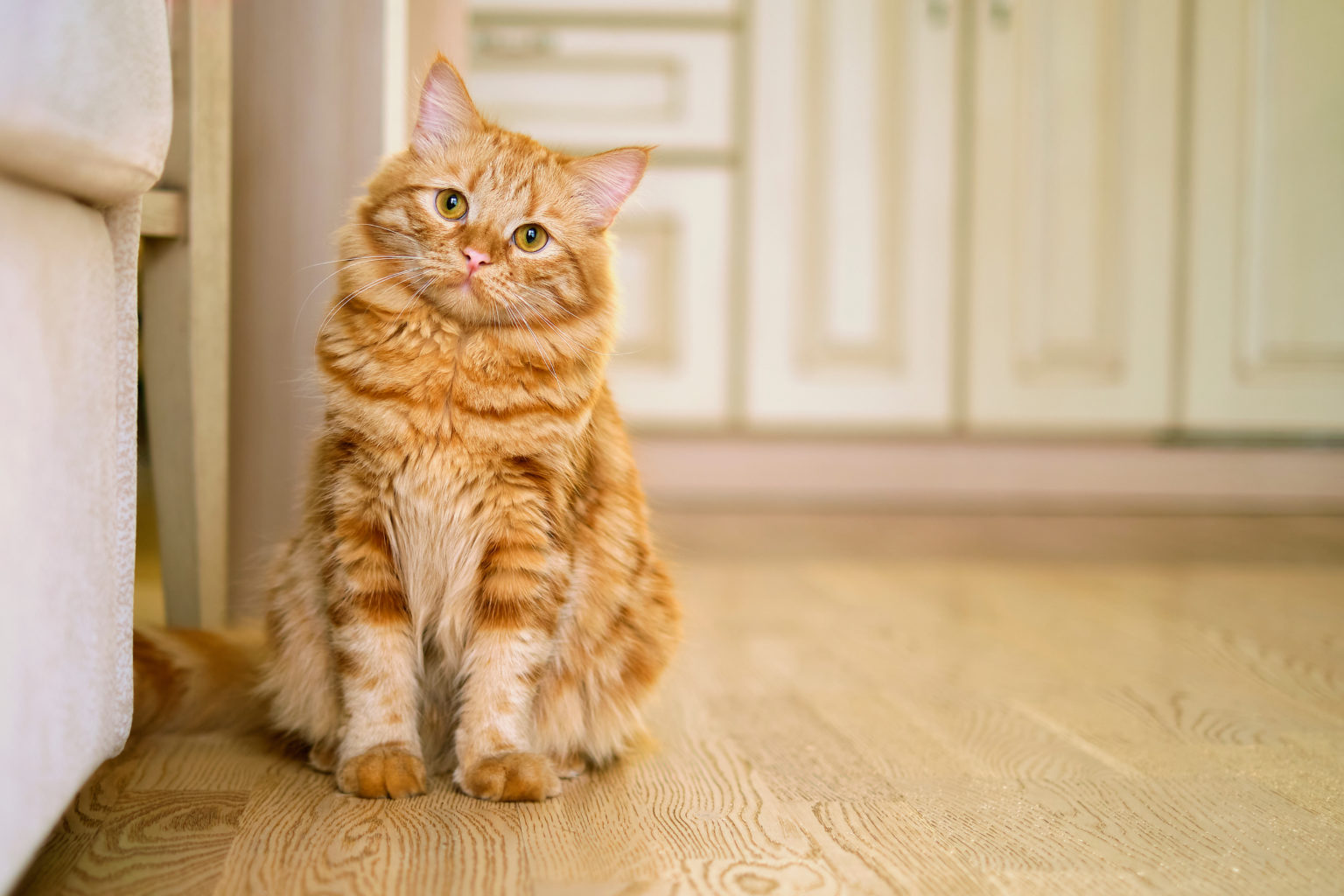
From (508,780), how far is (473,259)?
448 mm

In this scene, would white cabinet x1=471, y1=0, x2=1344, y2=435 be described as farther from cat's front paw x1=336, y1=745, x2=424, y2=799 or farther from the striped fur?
cat's front paw x1=336, y1=745, x2=424, y2=799

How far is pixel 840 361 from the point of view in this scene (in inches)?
108

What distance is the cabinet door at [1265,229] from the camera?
8.76 ft

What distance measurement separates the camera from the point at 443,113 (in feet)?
3.49

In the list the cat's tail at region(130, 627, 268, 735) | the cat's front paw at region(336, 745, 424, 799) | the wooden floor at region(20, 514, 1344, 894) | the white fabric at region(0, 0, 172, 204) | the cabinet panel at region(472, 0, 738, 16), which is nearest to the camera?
the white fabric at region(0, 0, 172, 204)

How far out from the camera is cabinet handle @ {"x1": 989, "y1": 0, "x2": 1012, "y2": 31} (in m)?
2.61

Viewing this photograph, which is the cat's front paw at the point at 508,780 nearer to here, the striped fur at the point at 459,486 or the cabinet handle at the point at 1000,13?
the striped fur at the point at 459,486

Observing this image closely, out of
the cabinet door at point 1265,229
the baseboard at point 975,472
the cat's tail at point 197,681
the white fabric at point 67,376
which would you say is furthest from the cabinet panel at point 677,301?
the white fabric at point 67,376

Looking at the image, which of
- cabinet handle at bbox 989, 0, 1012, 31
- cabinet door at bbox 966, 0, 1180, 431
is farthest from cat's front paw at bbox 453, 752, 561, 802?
cabinet handle at bbox 989, 0, 1012, 31

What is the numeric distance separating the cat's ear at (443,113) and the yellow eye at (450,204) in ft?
0.22

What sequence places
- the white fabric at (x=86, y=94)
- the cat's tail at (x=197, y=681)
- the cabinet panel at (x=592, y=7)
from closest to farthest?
the white fabric at (x=86, y=94)
the cat's tail at (x=197, y=681)
the cabinet panel at (x=592, y=7)

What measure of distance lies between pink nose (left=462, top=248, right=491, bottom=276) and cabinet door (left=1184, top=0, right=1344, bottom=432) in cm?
224

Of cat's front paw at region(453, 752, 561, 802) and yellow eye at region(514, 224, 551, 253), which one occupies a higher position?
yellow eye at region(514, 224, 551, 253)

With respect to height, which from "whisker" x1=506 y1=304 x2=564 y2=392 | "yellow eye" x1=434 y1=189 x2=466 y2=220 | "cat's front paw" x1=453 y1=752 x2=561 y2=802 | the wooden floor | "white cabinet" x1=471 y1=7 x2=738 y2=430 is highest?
"white cabinet" x1=471 y1=7 x2=738 y2=430
